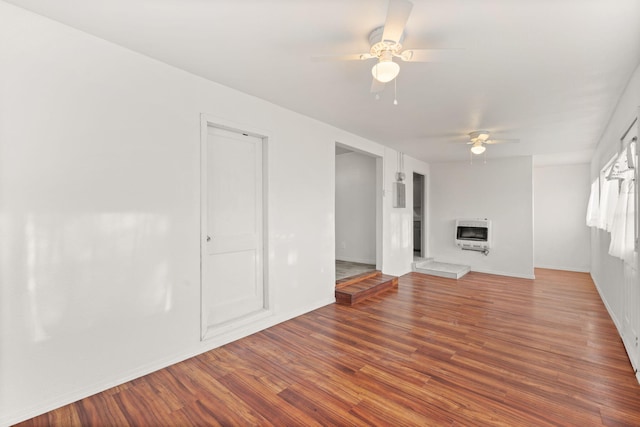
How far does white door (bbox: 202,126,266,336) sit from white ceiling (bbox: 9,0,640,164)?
0.63 meters

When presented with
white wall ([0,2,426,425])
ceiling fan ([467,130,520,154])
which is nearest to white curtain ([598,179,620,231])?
ceiling fan ([467,130,520,154])

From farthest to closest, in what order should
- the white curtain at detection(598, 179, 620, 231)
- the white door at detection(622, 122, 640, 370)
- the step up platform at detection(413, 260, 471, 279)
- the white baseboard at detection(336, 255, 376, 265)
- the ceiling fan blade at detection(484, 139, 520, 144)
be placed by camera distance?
the white baseboard at detection(336, 255, 376, 265) < the step up platform at detection(413, 260, 471, 279) < the ceiling fan blade at detection(484, 139, 520, 144) < the white curtain at detection(598, 179, 620, 231) < the white door at detection(622, 122, 640, 370)

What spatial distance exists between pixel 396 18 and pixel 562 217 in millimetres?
7489

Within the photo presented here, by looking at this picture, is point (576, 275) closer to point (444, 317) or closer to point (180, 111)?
point (444, 317)

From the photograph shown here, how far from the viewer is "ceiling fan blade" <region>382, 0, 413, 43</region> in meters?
Answer: 1.48

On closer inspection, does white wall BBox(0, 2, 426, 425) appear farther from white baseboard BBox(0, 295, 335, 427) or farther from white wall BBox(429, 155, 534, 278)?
white wall BBox(429, 155, 534, 278)

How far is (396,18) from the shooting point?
1600 millimetres

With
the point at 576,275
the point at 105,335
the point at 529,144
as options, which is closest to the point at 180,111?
the point at 105,335

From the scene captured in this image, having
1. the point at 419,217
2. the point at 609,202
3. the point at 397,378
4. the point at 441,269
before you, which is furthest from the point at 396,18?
the point at 419,217

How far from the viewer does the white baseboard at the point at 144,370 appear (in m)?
1.84

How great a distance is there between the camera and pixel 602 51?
2174 millimetres

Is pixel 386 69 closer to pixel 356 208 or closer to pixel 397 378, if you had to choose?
pixel 397 378

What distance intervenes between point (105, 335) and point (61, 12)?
216 cm

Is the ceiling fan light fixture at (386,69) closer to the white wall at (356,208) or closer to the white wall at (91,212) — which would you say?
the white wall at (91,212)
